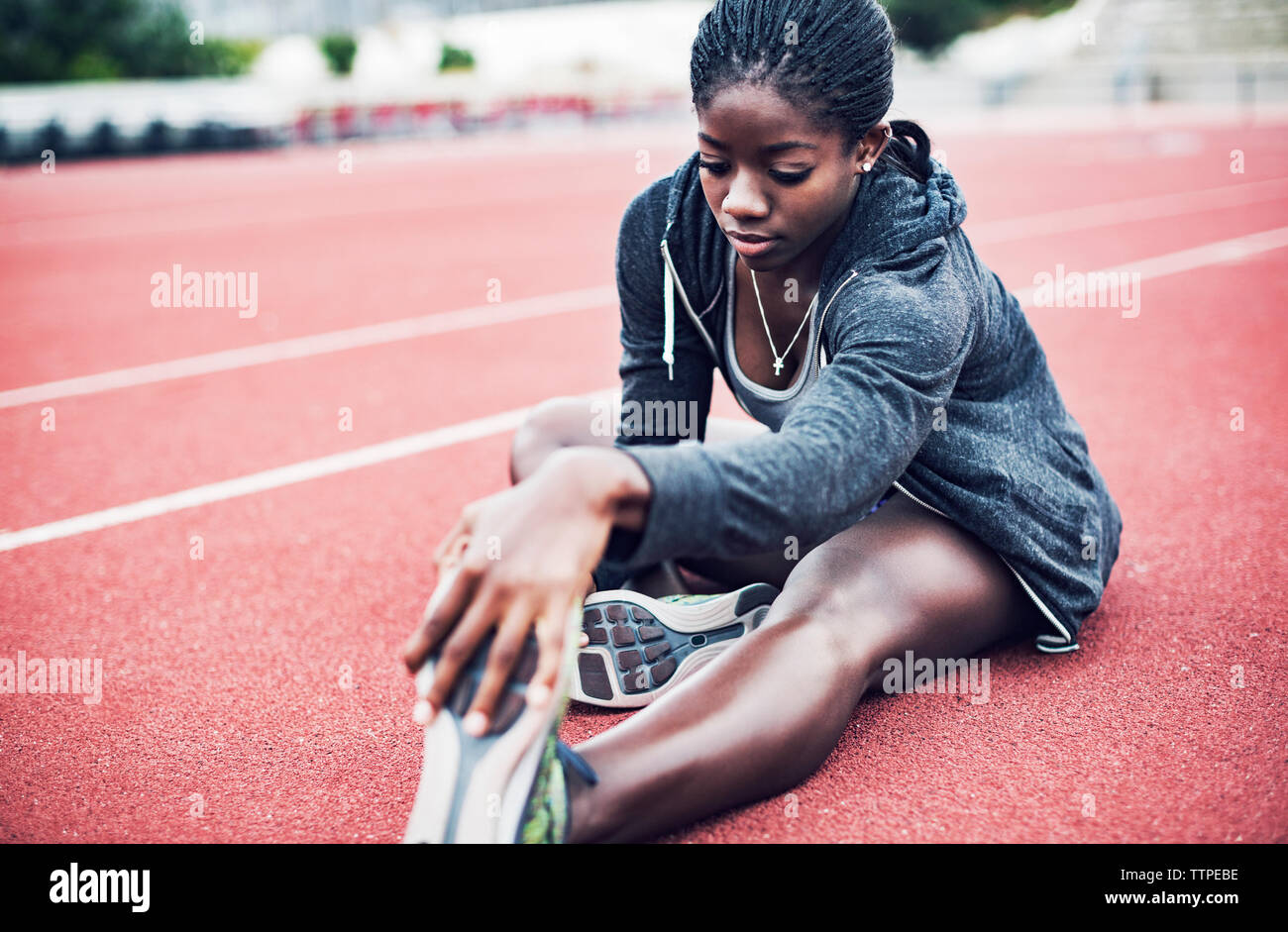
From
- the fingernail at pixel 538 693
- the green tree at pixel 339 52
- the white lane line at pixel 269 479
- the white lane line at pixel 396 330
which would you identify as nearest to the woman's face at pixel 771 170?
the fingernail at pixel 538 693

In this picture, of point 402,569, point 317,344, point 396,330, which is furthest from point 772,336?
point 396,330

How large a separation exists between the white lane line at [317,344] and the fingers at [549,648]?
15.6ft

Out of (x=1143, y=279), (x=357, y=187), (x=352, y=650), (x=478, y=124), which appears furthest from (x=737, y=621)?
(x=478, y=124)

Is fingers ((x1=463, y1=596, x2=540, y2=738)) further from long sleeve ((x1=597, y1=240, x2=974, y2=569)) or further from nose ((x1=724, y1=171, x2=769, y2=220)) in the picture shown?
nose ((x1=724, y1=171, x2=769, y2=220))

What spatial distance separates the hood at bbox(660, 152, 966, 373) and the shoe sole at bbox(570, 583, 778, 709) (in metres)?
0.56

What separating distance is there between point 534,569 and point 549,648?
0.11m

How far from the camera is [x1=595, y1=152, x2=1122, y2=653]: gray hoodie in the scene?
1656mm

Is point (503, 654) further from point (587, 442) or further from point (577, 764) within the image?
point (587, 442)

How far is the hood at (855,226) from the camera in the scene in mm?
2123

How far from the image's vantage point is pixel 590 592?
2676mm

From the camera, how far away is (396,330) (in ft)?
22.4

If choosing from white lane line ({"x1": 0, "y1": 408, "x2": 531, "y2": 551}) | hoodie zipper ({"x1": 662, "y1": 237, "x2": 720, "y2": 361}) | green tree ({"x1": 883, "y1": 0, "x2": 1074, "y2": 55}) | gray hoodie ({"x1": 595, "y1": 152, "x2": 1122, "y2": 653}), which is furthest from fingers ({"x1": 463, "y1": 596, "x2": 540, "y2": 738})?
green tree ({"x1": 883, "y1": 0, "x2": 1074, "y2": 55})

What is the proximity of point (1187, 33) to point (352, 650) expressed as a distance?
34.8m
